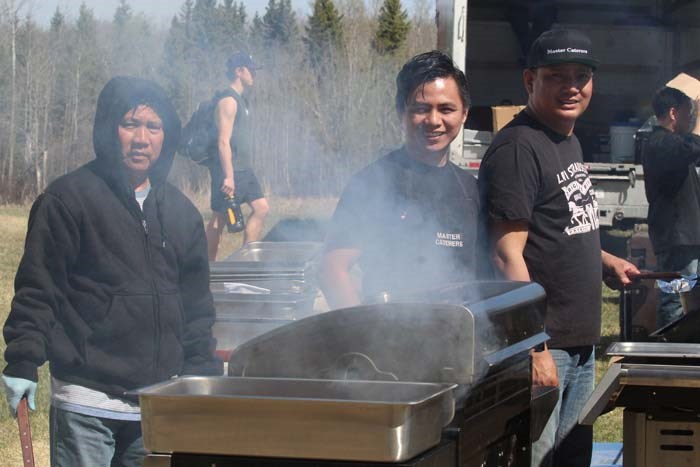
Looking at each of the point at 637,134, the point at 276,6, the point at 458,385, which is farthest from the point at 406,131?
the point at 637,134

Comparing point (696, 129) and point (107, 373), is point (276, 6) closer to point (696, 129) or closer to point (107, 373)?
point (107, 373)

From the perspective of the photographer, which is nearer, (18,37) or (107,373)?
(18,37)

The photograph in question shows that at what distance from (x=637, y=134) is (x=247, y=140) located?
433 centimetres

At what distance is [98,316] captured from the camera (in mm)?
2428

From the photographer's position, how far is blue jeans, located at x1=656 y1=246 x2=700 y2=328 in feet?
16.8

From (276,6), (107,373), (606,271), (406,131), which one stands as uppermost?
(276,6)

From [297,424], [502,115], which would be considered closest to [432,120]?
[297,424]

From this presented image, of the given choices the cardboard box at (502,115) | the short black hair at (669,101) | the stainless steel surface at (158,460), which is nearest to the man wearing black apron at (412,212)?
A: the stainless steel surface at (158,460)

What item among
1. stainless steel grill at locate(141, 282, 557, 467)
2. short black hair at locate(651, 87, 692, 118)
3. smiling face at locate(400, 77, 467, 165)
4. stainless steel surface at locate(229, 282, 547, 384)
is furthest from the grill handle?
short black hair at locate(651, 87, 692, 118)

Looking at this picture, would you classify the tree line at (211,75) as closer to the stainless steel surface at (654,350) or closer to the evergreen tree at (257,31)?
the evergreen tree at (257,31)

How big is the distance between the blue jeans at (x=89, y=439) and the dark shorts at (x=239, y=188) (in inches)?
139

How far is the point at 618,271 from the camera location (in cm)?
317

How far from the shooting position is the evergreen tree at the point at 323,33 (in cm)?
230

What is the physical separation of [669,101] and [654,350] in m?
3.29
